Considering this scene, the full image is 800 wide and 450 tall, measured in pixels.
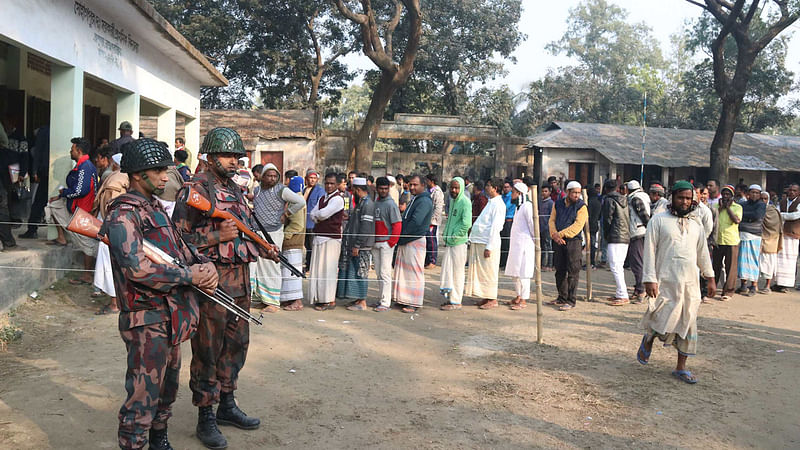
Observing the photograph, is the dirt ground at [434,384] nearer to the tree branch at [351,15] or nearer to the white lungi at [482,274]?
the white lungi at [482,274]

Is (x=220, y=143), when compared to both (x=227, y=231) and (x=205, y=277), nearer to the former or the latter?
(x=227, y=231)

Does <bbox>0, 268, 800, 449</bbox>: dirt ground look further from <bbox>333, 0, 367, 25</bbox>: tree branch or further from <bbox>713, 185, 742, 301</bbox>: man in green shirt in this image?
<bbox>333, 0, 367, 25</bbox>: tree branch

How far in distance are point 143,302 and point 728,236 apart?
31.4 feet

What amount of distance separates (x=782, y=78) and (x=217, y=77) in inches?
994

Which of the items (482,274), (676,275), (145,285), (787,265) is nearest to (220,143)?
(145,285)

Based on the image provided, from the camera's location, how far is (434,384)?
5.43 m

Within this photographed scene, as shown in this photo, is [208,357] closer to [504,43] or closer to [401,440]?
[401,440]

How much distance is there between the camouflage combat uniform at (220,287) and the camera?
3.90 m

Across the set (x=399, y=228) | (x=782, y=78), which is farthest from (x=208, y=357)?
(x=782, y=78)

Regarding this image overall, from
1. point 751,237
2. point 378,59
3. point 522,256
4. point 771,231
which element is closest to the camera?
point 522,256

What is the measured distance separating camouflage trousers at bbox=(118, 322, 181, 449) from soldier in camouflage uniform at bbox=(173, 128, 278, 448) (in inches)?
23.2

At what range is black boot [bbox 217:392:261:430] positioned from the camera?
4.25 metres

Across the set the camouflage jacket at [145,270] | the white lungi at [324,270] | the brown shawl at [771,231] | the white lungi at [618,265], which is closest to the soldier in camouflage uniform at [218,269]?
the camouflage jacket at [145,270]

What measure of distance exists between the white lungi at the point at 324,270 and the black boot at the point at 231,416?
402 cm
